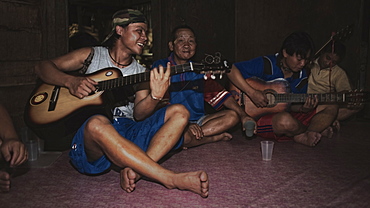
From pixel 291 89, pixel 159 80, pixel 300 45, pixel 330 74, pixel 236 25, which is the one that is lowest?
pixel 291 89

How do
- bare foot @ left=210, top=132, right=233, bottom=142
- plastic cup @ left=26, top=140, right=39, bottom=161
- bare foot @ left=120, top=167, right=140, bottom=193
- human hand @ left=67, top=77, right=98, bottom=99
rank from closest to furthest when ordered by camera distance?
bare foot @ left=120, top=167, right=140, bottom=193 < human hand @ left=67, top=77, right=98, bottom=99 < plastic cup @ left=26, top=140, right=39, bottom=161 < bare foot @ left=210, top=132, right=233, bottom=142

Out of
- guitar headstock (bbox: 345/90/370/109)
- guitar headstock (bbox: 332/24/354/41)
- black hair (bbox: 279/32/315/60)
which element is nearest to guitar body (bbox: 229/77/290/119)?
black hair (bbox: 279/32/315/60)

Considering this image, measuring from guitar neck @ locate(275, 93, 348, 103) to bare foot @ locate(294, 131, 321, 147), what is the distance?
1.13 ft

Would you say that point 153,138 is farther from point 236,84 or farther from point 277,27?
point 277,27

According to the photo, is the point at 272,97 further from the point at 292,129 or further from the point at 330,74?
the point at 330,74

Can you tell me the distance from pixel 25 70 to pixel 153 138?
6.52 ft

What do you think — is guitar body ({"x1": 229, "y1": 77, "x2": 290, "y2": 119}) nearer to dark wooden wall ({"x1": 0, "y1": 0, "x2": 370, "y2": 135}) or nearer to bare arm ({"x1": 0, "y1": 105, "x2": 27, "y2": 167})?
dark wooden wall ({"x1": 0, "y1": 0, "x2": 370, "y2": 135})

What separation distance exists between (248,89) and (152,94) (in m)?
1.63

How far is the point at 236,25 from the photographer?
5.45 meters

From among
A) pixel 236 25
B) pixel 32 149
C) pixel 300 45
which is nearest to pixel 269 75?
pixel 300 45

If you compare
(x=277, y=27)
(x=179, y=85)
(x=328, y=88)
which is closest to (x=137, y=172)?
(x=179, y=85)

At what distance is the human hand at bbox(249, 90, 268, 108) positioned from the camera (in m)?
3.56

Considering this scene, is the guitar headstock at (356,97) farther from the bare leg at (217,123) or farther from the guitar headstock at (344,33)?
the guitar headstock at (344,33)

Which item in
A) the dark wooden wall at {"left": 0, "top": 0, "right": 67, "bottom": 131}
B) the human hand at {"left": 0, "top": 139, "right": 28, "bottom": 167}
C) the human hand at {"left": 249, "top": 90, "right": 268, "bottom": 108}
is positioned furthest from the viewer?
the human hand at {"left": 249, "top": 90, "right": 268, "bottom": 108}
